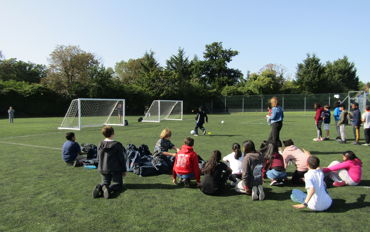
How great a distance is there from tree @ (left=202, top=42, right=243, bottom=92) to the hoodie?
6068 centimetres

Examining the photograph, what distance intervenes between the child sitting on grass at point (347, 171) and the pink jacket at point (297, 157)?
459mm

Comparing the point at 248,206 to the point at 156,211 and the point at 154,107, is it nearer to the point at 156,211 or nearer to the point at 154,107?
the point at 156,211

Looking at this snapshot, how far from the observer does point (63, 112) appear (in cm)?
4109

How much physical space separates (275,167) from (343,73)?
252ft

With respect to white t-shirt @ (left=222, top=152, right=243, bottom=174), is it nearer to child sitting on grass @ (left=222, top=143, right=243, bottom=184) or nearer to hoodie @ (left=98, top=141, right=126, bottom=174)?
child sitting on grass @ (left=222, top=143, right=243, bottom=184)

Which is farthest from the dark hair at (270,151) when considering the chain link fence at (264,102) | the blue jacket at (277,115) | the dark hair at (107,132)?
the chain link fence at (264,102)

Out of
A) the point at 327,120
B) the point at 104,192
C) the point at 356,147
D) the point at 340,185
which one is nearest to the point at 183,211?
the point at 104,192

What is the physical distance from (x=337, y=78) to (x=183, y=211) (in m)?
75.8

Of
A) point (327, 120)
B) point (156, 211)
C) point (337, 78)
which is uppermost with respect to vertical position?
point (337, 78)

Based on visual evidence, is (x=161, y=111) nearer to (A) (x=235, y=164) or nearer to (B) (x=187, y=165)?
(A) (x=235, y=164)

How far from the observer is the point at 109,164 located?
543cm

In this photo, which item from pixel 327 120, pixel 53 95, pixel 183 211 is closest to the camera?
pixel 183 211

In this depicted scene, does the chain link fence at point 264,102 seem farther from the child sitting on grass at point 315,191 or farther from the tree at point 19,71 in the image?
the child sitting on grass at point 315,191

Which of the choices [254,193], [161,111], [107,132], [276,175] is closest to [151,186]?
[107,132]
